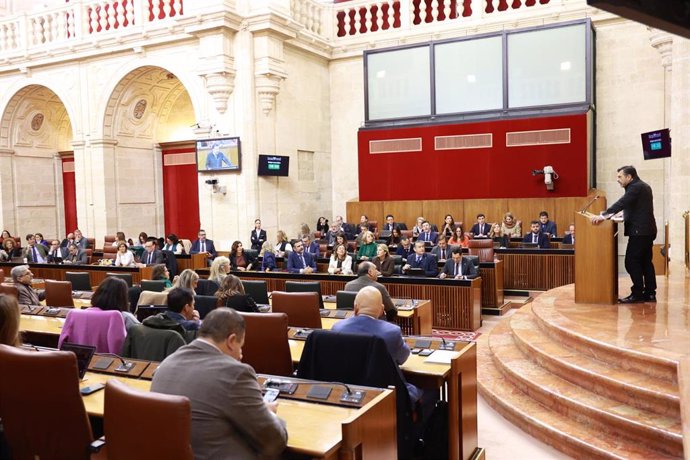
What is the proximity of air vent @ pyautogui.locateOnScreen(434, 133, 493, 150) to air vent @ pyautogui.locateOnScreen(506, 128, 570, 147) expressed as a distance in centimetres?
43

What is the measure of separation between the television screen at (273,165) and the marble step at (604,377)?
7.86 m

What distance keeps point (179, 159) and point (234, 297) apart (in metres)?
11.6

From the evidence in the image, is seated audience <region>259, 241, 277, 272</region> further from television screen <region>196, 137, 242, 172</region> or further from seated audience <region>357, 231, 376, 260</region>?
television screen <region>196, 137, 242, 172</region>

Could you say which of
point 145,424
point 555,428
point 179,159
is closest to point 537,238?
point 555,428

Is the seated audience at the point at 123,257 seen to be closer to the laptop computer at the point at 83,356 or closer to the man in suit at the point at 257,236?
the man in suit at the point at 257,236

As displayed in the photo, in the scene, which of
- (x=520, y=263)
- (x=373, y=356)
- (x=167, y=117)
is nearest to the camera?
(x=373, y=356)

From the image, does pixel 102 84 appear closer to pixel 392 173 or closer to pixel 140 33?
pixel 140 33

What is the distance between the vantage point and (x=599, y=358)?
426 cm

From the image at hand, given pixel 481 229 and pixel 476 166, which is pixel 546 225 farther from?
pixel 476 166

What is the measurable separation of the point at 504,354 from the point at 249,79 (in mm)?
8557

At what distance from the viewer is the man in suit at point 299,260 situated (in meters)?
8.57

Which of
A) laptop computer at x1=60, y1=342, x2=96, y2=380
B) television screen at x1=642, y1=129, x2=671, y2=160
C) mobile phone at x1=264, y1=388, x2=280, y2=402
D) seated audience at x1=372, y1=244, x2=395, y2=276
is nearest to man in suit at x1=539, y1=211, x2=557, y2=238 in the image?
television screen at x1=642, y1=129, x2=671, y2=160

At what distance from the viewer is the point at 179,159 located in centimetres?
1538

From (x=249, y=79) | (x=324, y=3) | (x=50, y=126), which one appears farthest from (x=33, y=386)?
(x=50, y=126)
